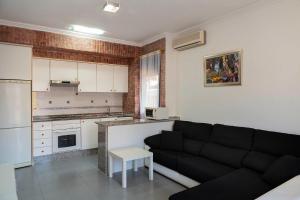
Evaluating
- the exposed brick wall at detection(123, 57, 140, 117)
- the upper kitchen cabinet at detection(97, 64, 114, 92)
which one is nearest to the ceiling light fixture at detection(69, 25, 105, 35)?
the upper kitchen cabinet at detection(97, 64, 114, 92)

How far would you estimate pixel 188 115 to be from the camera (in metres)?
4.38

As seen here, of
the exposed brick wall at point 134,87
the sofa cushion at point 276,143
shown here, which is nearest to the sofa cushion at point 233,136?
the sofa cushion at point 276,143

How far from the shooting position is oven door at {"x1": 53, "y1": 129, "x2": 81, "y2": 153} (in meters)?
4.64

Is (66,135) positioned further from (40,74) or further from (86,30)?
(86,30)

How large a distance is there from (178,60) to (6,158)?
381 centimetres

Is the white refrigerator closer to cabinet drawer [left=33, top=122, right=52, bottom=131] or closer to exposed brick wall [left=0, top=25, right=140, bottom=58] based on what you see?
cabinet drawer [left=33, top=122, right=52, bottom=131]

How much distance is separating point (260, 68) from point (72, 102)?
4.30m

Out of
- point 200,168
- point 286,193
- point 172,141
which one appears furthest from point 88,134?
point 286,193

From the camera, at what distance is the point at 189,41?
4.07 meters

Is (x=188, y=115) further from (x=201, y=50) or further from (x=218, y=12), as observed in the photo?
(x=218, y=12)

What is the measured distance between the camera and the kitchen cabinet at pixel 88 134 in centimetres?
498

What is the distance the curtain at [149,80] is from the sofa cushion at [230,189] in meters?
2.64

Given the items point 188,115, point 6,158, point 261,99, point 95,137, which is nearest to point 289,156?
point 261,99

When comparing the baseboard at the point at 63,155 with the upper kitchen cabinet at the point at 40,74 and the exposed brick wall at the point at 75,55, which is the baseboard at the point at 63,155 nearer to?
the upper kitchen cabinet at the point at 40,74
